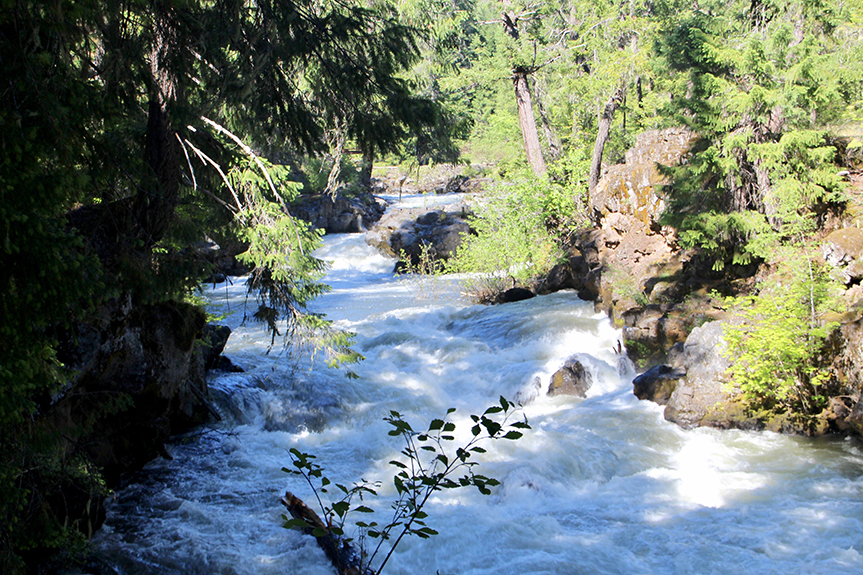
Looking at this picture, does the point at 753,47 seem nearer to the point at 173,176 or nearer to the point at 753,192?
the point at 753,192

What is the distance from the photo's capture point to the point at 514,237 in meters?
16.1

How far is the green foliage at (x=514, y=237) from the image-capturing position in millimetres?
15812

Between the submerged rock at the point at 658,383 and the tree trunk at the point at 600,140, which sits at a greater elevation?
the tree trunk at the point at 600,140

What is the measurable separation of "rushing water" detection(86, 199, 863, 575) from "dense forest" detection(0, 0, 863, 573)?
1.03 meters

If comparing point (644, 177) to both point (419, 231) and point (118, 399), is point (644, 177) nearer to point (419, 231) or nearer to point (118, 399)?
point (118, 399)

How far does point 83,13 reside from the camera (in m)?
3.55

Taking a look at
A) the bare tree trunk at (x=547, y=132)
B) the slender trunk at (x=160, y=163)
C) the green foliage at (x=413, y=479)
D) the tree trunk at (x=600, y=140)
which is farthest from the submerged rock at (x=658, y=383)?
the bare tree trunk at (x=547, y=132)

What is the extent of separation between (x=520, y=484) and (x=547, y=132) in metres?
15.9

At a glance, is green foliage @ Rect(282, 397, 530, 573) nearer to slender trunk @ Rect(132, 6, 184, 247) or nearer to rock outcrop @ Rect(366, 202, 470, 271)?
slender trunk @ Rect(132, 6, 184, 247)

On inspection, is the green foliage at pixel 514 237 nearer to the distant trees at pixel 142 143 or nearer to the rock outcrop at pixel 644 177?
the rock outcrop at pixel 644 177

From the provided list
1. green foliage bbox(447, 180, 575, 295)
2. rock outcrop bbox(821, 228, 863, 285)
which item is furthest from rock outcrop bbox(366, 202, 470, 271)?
rock outcrop bbox(821, 228, 863, 285)

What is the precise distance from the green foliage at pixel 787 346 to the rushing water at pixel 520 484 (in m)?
0.53

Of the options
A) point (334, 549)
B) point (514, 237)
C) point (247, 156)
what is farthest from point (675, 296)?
point (334, 549)

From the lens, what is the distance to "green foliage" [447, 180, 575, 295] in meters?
15.8
